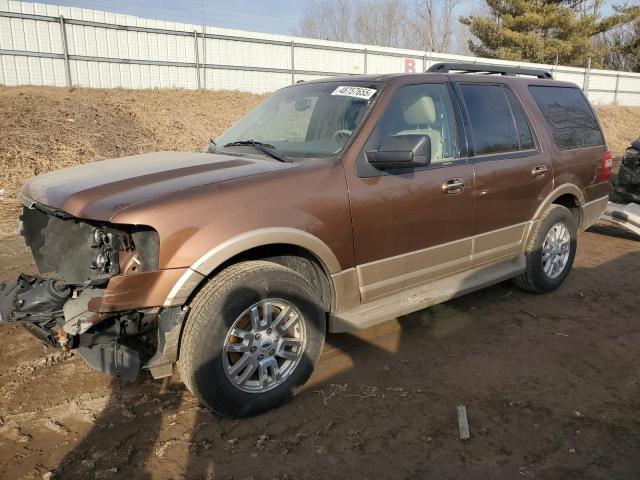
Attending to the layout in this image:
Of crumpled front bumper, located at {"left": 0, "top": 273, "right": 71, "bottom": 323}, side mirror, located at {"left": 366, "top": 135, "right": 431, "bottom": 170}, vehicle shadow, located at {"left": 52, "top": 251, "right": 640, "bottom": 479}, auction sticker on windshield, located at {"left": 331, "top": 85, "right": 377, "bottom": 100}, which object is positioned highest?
auction sticker on windshield, located at {"left": 331, "top": 85, "right": 377, "bottom": 100}

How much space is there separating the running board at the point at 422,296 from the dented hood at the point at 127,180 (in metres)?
1.09

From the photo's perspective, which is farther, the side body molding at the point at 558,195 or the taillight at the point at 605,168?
the taillight at the point at 605,168

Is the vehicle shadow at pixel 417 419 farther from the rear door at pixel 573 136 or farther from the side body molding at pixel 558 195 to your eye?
the rear door at pixel 573 136

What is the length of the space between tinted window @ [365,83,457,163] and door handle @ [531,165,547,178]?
100 centimetres

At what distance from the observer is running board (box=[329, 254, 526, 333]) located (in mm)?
3389

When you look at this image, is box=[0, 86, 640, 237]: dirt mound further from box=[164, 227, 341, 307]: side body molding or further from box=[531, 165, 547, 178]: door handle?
box=[531, 165, 547, 178]: door handle

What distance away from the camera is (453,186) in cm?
380

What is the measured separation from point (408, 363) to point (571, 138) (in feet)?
9.61

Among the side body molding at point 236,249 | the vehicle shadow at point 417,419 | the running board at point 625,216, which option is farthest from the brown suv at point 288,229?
the running board at point 625,216

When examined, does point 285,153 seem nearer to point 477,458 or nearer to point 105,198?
point 105,198

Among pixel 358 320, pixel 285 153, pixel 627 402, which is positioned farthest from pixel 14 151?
pixel 627 402

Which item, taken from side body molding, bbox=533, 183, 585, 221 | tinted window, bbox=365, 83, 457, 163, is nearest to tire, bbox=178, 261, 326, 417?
tinted window, bbox=365, 83, 457, 163

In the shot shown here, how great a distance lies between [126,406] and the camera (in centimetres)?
311

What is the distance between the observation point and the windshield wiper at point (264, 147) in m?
3.45
